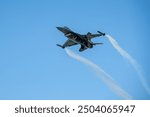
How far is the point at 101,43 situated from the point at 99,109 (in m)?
24.8

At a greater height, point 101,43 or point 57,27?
point 57,27

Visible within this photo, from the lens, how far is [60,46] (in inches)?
3629

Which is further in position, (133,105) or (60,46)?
(60,46)

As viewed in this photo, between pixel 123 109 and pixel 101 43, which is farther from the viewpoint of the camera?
pixel 101 43

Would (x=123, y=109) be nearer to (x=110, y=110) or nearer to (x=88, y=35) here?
(x=110, y=110)

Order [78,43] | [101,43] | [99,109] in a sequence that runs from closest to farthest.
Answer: [99,109]
[101,43]
[78,43]

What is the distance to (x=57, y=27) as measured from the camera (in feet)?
285

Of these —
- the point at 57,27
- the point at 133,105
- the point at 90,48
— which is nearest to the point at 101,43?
the point at 90,48

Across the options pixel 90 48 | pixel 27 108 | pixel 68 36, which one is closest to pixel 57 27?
pixel 68 36

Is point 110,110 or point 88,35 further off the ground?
point 88,35

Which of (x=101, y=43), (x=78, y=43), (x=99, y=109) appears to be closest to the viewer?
(x=99, y=109)

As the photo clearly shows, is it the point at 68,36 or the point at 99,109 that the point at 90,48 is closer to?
the point at 68,36

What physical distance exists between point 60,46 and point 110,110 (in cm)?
3399

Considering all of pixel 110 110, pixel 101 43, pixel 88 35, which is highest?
pixel 88 35
